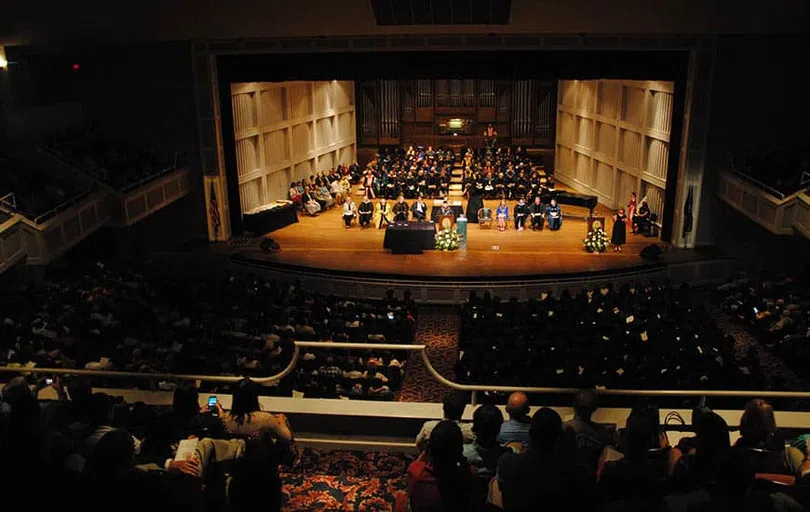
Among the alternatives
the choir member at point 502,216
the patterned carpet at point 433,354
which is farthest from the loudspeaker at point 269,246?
the choir member at point 502,216

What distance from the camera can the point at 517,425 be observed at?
4480 mm

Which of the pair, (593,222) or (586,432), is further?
(593,222)

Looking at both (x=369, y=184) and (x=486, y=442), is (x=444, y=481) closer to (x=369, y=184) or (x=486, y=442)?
(x=486, y=442)

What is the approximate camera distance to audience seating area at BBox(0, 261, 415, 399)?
838cm

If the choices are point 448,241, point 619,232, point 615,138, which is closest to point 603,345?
point 448,241

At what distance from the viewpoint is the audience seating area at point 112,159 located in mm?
15408

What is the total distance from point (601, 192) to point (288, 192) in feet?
30.5

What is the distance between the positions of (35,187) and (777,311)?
13.4 m

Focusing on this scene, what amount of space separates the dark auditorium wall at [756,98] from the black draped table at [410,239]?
261 inches

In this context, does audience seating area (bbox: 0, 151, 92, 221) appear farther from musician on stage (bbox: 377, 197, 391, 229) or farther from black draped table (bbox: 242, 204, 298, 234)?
musician on stage (bbox: 377, 197, 391, 229)

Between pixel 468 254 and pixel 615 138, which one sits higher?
pixel 615 138

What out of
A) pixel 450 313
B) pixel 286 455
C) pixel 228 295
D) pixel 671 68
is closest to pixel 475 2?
pixel 671 68

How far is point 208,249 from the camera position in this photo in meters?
17.4

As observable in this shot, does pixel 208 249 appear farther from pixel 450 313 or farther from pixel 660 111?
pixel 660 111
